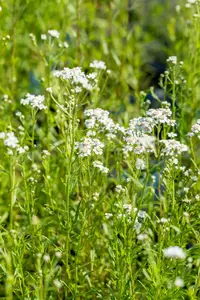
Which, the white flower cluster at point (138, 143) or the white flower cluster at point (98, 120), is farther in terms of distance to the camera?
the white flower cluster at point (98, 120)

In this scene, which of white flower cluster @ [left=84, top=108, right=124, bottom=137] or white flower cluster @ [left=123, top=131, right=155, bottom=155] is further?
white flower cluster @ [left=84, top=108, right=124, bottom=137]

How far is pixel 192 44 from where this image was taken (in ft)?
10.3

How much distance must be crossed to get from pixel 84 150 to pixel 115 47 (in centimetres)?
216

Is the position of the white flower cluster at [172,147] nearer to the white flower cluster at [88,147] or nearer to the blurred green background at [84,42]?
the white flower cluster at [88,147]

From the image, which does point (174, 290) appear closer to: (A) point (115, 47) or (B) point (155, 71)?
(A) point (115, 47)

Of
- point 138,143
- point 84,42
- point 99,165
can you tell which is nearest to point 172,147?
point 138,143

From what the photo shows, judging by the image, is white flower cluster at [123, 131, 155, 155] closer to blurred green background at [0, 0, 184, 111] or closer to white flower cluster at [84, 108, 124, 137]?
white flower cluster at [84, 108, 124, 137]

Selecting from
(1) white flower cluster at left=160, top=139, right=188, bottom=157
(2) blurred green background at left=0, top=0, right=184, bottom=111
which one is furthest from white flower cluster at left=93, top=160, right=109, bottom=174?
(2) blurred green background at left=0, top=0, right=184, bottom=111

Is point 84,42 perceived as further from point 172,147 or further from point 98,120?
point 172,147

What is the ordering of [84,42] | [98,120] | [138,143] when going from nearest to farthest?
[138,143] < [98,120] < [84,42]

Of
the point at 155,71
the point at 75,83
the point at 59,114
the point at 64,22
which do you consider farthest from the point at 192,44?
the point at 155,71

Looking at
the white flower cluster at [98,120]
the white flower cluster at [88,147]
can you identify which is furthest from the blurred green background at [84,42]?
the white flower cluster at [88,147]

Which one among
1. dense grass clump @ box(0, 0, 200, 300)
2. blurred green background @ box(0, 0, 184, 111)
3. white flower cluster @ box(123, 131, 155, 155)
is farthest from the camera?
blurred green background @ box(0, 0, 184, 111)

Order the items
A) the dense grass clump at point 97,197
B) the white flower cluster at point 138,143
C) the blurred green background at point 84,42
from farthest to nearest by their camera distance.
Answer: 1. the blurred green background at point 84,42
2. the dense grass clump at point 97,197
3. the white flower cluster at point 138,143
